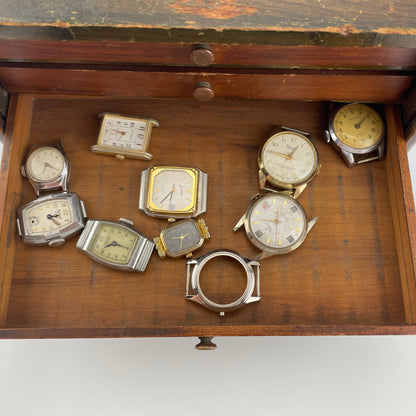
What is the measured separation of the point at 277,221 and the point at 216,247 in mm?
227

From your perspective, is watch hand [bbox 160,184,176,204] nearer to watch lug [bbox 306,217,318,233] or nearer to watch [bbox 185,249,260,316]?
watch [bbox 185,249,260,316]

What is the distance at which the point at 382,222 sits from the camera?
5.85ft

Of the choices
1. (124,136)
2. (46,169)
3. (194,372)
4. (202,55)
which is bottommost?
(194,372)

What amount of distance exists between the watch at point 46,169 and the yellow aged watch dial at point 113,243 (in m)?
0.22

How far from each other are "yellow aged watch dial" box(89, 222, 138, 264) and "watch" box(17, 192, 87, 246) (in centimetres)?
8

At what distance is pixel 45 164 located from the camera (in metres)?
1.78

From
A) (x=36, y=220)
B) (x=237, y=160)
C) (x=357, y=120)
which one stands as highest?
(x=357, y=120)

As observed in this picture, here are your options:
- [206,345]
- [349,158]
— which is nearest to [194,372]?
[206,345]

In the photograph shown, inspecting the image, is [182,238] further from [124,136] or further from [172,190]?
[124,136]

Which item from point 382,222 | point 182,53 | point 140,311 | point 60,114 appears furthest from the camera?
point 60,114

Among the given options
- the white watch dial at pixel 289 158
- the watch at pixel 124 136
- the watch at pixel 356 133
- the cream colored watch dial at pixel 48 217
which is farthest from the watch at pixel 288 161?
the cream colored watch dial at pixel 48 217

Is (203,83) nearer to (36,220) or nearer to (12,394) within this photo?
(36,220)

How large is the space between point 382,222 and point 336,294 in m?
0.31

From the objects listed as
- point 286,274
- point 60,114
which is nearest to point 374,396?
point 286,274
